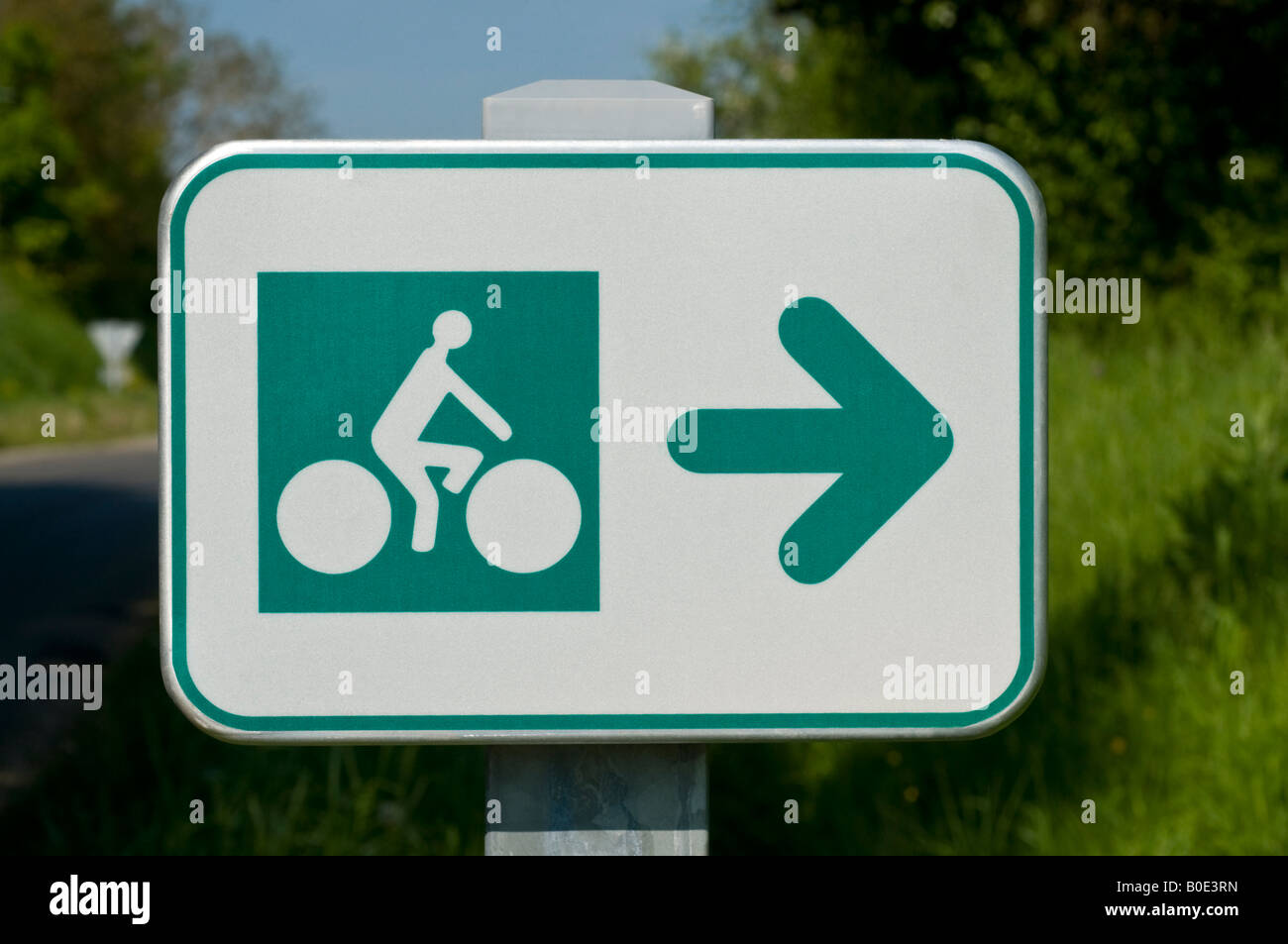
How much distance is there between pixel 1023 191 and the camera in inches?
47.6

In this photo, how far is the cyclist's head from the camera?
1182 mm

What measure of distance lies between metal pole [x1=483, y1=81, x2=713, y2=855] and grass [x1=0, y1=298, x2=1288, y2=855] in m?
2.10

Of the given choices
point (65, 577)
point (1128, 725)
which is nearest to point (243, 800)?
point (1128, 725)

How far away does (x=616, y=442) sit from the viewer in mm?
1204

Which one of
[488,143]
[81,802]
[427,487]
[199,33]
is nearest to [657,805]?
[427,487]

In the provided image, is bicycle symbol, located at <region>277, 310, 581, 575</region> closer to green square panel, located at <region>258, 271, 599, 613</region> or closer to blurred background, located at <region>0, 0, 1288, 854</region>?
green square panel, located at <region>258, 271, 599, 613</region>

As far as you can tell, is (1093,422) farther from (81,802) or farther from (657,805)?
(657,805)

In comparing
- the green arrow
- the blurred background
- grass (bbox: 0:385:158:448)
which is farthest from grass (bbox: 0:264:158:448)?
the green arrow

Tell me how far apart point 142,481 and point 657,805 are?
14.6 meters

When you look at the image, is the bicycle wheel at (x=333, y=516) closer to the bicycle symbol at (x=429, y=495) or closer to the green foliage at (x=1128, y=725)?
the bicycle symbol at (x=429, y=495)

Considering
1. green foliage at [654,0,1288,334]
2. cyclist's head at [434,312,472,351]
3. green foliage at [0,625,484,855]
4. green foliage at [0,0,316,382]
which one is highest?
green foliage at [0,0,316,382]

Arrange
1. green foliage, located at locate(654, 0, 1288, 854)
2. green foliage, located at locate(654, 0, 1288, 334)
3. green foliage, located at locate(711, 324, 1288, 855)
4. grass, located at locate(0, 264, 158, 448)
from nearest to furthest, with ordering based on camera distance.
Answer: green foliage, located at locate(711, 324, 1288, 855)
green foliage, located at locate(654, 0, 1288, 854)
green foliage, located at locate(654, 0, 1288, 334)
grass, located at locate(0, 264, 158, 448)

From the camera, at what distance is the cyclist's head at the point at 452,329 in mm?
1182
